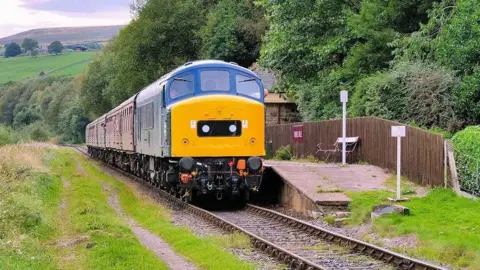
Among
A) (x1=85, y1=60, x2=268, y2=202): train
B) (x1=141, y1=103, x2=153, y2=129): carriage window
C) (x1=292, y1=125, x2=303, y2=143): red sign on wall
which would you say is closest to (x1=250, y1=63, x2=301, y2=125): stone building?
(x1=292, y1=125, x2=303, y2=143): red sign on wall

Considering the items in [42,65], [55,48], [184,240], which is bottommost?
[184,240]

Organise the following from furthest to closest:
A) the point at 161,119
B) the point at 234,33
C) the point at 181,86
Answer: the point at 234,33 < the point at 161,119 < the point at 181,86

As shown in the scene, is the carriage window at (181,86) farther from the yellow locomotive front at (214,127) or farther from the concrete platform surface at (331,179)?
the concrete platform surface at (331,179)

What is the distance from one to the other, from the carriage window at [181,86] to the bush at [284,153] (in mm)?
13099

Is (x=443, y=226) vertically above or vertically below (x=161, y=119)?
below

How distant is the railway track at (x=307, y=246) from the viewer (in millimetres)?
10578

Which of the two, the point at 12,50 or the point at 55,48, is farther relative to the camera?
the point at 55,48

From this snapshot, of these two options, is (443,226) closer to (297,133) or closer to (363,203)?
(363,203)

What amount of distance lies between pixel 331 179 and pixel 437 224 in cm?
620

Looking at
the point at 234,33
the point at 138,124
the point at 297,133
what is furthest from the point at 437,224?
the point at 234,33

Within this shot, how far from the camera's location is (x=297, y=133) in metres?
30.7

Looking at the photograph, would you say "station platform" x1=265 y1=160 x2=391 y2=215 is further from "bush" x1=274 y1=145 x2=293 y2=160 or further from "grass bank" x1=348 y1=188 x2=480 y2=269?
"bush" x1=274 y1=145 x2=293 y2=160

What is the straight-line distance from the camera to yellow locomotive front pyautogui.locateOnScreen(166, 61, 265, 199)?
1769 cm

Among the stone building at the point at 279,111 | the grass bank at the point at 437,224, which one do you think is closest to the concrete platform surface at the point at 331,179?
the grass bank at the point at 437,224
